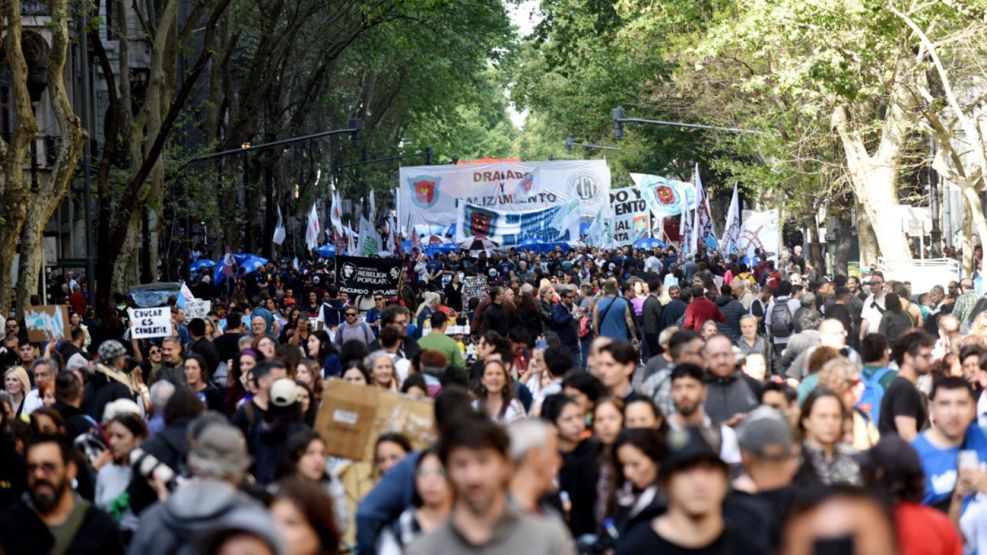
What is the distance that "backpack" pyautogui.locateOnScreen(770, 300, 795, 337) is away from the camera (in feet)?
64.7

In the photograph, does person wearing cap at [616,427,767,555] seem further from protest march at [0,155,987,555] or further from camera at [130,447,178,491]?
camera at [130,447,178,491]

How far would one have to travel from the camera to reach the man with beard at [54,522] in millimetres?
7109

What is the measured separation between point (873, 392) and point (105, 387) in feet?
17.2

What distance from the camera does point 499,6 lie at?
141 feet

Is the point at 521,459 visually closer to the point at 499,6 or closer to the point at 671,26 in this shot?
the point at 671,26

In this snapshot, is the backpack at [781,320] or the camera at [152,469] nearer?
the camera at [152,469]

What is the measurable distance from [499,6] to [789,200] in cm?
857

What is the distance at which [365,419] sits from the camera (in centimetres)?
886

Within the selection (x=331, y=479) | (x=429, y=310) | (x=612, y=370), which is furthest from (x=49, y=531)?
(x=429, y=310)

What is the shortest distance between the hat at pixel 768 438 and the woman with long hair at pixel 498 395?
3994 millimetres

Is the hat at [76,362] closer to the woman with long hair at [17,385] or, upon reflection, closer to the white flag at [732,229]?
the woman with long hair at [17,385]

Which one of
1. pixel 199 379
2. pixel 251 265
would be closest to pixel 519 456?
pixel 199 379

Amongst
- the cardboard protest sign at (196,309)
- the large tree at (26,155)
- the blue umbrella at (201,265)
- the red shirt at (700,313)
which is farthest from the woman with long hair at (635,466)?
the blue umbrella at (201,265)

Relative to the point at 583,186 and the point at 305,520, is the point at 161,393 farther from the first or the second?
the point at 583,186
